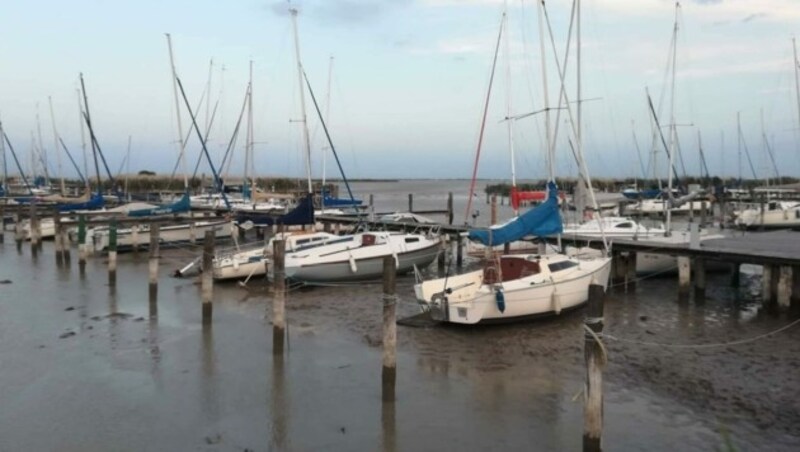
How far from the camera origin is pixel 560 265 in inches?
714

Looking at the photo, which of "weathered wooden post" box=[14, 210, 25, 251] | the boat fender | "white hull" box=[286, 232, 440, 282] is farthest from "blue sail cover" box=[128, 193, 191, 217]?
the boat fender

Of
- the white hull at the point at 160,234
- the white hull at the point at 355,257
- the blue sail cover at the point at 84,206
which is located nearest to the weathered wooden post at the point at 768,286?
the white hull at the point at 355,257

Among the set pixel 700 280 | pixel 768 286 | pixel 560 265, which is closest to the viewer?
pixel 560 265

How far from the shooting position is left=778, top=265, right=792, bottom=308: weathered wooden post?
1836 cm

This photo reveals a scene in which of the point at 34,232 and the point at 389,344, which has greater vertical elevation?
the point at 34,232

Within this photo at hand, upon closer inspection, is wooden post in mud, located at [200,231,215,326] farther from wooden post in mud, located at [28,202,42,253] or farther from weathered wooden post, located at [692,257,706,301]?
wooden post in mud, located at [28,202,42,253]

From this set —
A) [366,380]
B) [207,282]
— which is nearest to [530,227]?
[366,380]

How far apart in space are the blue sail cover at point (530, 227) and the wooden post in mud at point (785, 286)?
6.14 meters

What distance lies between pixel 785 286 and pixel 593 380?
12.7 metres

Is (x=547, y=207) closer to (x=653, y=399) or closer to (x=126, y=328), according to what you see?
(x=653, y=399)

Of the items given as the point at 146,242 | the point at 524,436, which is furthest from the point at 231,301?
the point at 146,242

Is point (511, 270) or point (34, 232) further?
point (34, 232)

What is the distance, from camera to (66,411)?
11.1m

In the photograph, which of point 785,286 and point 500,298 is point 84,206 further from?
point 785,286
